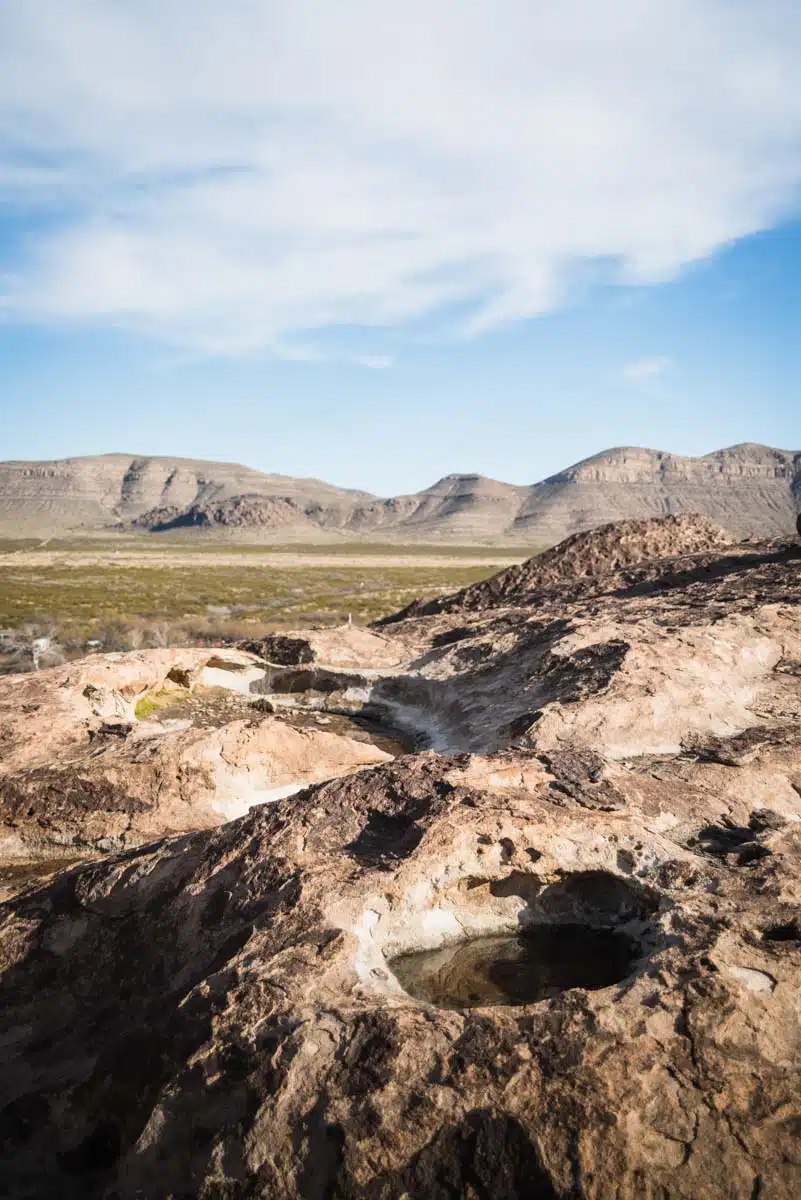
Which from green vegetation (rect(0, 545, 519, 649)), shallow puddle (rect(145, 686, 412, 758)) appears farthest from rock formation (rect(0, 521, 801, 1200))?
green vegetation (rect(0, 545, 519, 649))

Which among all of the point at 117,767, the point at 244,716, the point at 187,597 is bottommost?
the point at 187,597

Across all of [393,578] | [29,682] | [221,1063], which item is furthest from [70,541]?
[221,1063]

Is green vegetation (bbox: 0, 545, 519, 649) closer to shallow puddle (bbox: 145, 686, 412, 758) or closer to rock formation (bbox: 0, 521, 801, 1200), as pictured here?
shallow puddle (bbox: 145, 686, 412, 758)

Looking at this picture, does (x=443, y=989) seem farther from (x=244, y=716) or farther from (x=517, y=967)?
(x=244, y=716)

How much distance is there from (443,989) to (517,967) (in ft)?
1.90

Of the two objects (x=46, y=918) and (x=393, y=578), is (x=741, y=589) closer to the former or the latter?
(x=46, y=918)

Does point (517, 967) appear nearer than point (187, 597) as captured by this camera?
Yes

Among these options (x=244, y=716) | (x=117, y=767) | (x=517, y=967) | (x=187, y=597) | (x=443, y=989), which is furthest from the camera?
(x=187, y=597)

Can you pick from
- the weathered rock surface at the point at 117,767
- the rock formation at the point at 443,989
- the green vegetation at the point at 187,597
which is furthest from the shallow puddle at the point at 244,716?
the green vegetation at the point at 187,597

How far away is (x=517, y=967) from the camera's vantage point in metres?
Answer: 5.22

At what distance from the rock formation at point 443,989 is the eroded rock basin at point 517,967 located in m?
0.02

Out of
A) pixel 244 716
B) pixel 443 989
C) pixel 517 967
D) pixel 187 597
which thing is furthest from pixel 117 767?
pixel 187 597

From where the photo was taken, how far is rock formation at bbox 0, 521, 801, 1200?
354cm

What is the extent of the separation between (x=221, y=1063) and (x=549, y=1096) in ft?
5.65
